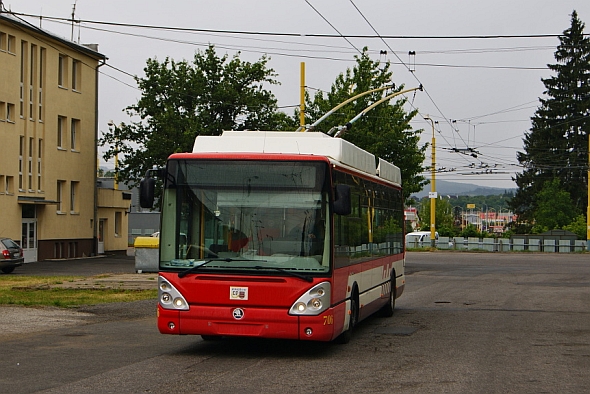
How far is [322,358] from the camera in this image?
11758mm

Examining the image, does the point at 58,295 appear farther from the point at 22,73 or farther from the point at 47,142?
the point at 47,142

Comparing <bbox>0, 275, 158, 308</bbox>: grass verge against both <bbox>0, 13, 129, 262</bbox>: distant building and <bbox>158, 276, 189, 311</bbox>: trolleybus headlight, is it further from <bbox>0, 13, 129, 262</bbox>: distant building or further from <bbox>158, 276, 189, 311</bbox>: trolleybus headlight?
<bbox>0, 13, 129, 262</bbox>: distant building

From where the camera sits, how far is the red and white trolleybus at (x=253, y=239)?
1129 centimetres

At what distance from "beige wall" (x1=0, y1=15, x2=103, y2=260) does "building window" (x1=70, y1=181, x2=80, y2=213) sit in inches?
2.2

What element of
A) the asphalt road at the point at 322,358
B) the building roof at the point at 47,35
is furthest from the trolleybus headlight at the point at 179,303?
the building roof at the point at 47,35

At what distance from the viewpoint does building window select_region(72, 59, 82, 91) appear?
173 feet

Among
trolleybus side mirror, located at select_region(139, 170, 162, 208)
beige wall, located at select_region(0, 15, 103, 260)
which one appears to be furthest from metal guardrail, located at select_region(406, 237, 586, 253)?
trolleybus side mirror, located at select_region(139, 170, 162, 208)

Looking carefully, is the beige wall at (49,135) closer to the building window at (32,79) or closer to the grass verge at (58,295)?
the building window at (32,79)

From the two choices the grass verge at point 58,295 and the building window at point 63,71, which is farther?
the building window at point 63,71

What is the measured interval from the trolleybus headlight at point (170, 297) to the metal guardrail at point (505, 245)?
5951cm

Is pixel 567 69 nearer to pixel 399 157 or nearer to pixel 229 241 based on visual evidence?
pixel 399 157

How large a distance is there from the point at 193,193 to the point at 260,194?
2.78ft

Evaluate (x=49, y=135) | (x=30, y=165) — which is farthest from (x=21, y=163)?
(x=49, y=135)

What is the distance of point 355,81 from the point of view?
47188mm
